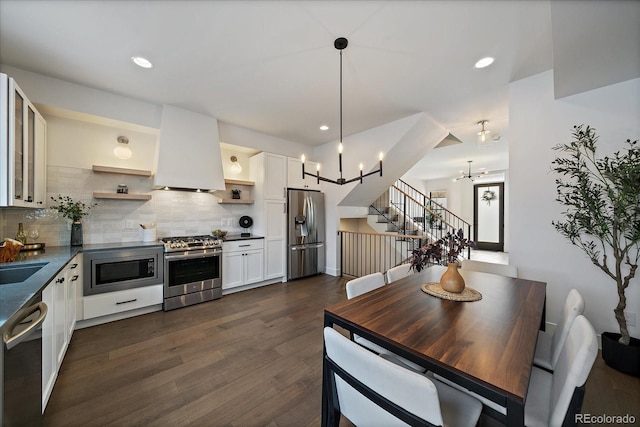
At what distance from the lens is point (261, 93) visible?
302 centimetres

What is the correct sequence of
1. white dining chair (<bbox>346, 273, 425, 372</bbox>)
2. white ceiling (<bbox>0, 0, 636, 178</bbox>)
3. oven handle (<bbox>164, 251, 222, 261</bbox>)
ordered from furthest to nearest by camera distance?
oven handle (<bbox>164, 251, 222, 261</bbox>), white ceiling (<bbox>0, 0, 636, 178</bbox>), white dining chair (<bbox>346, 273, 425, 372</bbox>)

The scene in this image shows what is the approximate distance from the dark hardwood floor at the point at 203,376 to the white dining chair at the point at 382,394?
2.22 feet

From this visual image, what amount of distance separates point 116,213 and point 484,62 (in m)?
4.85

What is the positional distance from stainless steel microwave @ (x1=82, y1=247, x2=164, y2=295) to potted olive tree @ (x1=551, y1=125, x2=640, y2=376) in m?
4.63

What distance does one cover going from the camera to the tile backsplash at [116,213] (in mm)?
2788

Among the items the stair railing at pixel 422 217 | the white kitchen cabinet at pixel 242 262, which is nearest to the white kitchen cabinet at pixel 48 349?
the white kitchen cabinet at pixel 242 262

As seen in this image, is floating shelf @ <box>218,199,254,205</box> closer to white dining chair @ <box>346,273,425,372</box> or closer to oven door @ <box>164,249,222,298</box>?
oven door @ <box>164,249,222,298</box>

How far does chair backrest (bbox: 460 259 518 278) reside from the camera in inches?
92.1

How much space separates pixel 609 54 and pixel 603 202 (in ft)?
3.97

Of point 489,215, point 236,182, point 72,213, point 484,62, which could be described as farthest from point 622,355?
point 489,215

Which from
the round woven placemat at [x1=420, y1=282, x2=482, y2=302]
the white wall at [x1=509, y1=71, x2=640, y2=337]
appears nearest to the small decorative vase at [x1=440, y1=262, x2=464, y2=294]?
the round woven placemat at [x1=420, y1=282, x2=482, y2=302]

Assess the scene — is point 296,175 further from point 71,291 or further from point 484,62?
point 71,291

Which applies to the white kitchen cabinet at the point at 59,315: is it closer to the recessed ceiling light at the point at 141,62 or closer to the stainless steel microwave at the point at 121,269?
the stainless steel microwave at the point at 121,269

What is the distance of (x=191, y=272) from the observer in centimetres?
337
